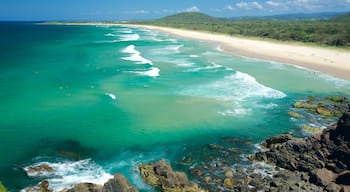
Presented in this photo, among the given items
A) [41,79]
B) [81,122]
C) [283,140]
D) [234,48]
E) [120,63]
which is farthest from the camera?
[234,48]

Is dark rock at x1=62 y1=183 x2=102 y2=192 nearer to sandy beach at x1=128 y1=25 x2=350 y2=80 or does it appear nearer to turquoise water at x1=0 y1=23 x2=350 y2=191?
turquoise water at x1=0 y1=23 x2=350 y2=191

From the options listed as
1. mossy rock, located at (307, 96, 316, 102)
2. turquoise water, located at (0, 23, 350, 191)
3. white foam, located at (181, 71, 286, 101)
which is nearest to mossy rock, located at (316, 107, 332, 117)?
turquoise water, located at (0, 23, 350, 191)

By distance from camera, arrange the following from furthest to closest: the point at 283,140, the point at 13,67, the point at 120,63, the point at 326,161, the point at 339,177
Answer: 1. the point at 120,63
2. the point at 13,67
3. the point at 283,140
4. the point at 326,161
5. the point at 339,177

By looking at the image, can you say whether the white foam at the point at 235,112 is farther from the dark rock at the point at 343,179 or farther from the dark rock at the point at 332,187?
the dark rock at the point at 332,187

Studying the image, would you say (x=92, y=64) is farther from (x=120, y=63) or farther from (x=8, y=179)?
(x=8, y=179)

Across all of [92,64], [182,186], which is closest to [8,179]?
[182,186]

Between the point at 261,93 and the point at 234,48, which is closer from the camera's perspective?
the point at 261,93

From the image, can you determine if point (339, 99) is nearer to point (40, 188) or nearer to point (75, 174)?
point (75, 174)

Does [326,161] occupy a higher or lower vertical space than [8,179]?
higher
